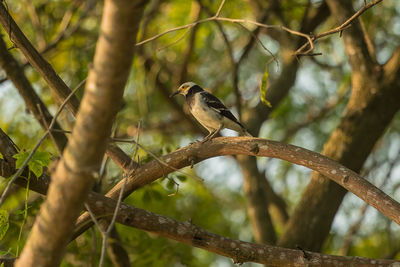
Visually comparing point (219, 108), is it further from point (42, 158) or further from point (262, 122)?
point (42, 158)

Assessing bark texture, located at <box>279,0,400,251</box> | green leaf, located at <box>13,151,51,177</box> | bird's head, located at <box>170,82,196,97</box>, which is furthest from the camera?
bird's head, located at <box>170,82,196,97</box>

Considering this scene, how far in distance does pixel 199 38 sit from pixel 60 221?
23.8 ft

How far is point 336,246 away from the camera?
934 centimetres

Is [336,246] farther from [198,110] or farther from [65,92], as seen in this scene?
[65,92]

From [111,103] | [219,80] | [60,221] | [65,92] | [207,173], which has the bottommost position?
[60,221]

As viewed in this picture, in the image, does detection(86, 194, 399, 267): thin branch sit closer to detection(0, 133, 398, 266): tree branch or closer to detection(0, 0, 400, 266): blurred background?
detection(0, 133, 398, 266): tree branch

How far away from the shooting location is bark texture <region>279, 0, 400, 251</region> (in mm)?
6223

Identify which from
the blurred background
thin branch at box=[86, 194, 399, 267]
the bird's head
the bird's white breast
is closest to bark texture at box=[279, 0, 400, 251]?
the blurred background

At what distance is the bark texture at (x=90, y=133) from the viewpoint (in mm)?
2209

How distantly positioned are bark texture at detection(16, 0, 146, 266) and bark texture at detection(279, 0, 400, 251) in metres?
4.36

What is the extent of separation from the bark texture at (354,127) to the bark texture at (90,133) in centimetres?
436

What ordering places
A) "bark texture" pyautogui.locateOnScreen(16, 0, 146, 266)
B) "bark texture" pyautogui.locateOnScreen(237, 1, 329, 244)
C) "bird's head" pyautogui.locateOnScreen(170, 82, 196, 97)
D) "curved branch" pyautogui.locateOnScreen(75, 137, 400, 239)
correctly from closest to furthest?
"bark texture" pyautogui.locateOnScreen(16, 0, 146, 266), "curved branch" pyautogui.locateOnScreen(75, 137, 400, 239), "bird's head" pyautogui.locateOnScreen(170, 82, 196, 97), "bark texture" pyautogui.locateOnScreen(237, 1, 329, 244)

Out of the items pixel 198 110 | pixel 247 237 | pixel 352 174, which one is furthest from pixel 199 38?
pixel 352 174

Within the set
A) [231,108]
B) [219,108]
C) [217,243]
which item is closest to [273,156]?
[217,243]
